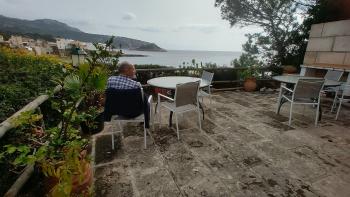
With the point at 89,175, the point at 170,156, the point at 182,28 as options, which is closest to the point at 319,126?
the point at 170,156

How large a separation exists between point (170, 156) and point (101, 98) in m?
2.19

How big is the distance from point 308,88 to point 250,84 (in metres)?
3.12

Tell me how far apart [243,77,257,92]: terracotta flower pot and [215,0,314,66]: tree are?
348 cm

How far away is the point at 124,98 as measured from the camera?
8.95 ft

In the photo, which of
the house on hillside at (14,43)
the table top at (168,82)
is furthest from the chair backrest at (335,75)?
the house on hillside at (14,43)

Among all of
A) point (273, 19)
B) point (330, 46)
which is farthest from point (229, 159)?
point (273, 19)

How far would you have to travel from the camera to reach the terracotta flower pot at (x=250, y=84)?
6820 mm

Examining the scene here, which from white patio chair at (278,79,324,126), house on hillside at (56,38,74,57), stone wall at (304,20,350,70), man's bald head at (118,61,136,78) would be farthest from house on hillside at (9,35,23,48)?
stone wall at (304,20,350,70)

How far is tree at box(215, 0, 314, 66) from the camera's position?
9.05 meters

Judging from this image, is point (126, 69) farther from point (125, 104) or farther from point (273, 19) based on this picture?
point (273, 19)

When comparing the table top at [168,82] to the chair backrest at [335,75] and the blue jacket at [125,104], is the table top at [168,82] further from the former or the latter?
the chair backrest at [335,75]

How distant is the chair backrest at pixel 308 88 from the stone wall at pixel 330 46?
3.25 m

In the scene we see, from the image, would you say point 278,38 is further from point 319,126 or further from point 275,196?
point 275,196

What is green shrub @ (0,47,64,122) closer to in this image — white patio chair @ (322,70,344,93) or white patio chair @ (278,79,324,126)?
white patio chair @ (278,79,324,126)
